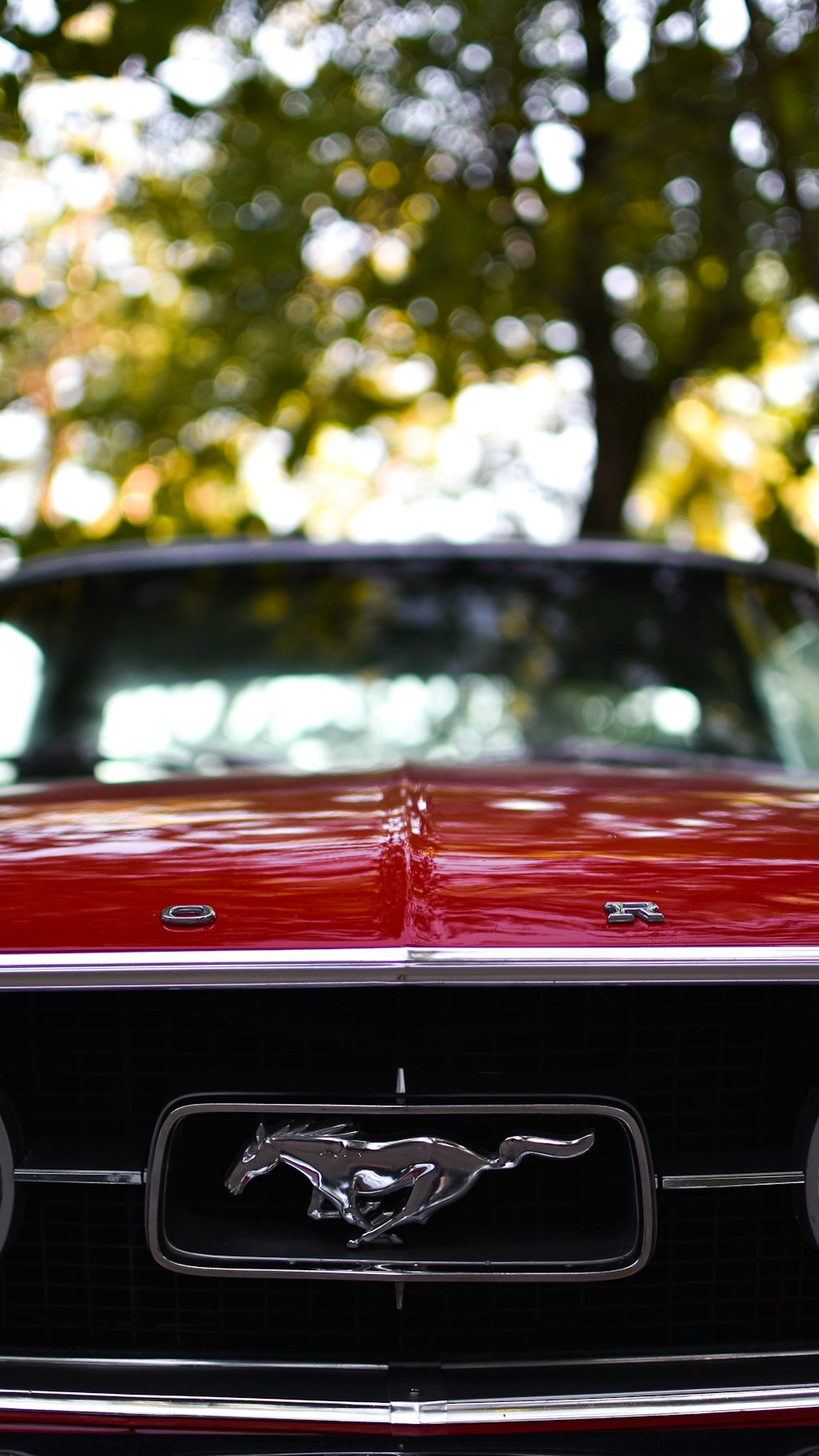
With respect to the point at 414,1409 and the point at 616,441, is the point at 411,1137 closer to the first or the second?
the point at 414,1409

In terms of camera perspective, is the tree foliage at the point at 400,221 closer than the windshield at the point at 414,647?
No

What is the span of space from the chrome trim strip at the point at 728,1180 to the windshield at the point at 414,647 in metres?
1.61

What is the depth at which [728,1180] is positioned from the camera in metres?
1.56

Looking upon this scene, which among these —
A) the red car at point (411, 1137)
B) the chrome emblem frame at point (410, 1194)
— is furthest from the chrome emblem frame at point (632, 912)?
the chrome emblem frame at point (410, 1194)

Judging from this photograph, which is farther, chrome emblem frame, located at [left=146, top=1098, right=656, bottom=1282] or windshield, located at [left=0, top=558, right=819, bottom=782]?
windshield, located at [left=0, top=558, right=819, bottom=782]

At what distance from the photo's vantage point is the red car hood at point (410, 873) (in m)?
1.52

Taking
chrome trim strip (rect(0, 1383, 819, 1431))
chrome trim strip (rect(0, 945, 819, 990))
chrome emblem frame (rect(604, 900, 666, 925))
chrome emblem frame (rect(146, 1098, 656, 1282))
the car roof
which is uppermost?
the car roof

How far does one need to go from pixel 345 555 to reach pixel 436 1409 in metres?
2.07

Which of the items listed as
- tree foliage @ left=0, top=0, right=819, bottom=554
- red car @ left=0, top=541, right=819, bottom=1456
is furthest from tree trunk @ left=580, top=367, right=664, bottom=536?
red car @ left=0, top=541, right=819, bottom=1456

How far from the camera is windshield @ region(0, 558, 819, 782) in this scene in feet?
10.3

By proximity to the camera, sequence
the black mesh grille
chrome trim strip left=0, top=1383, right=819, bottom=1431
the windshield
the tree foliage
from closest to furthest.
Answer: chrome trim strip left=0, top=1383, right=819, bottom=1431 → the black mesh grille → the windshield → the tree foliage

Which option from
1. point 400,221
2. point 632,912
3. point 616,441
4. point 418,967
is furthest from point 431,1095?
point 616,441

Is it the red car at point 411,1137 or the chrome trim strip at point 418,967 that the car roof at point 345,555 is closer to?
the red car at point 411,1137

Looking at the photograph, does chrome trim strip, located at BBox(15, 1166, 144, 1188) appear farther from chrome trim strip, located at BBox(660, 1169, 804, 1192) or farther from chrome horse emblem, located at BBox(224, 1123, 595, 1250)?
chrome trim strip, located at BBox(660, 1169, 804, 1192)
